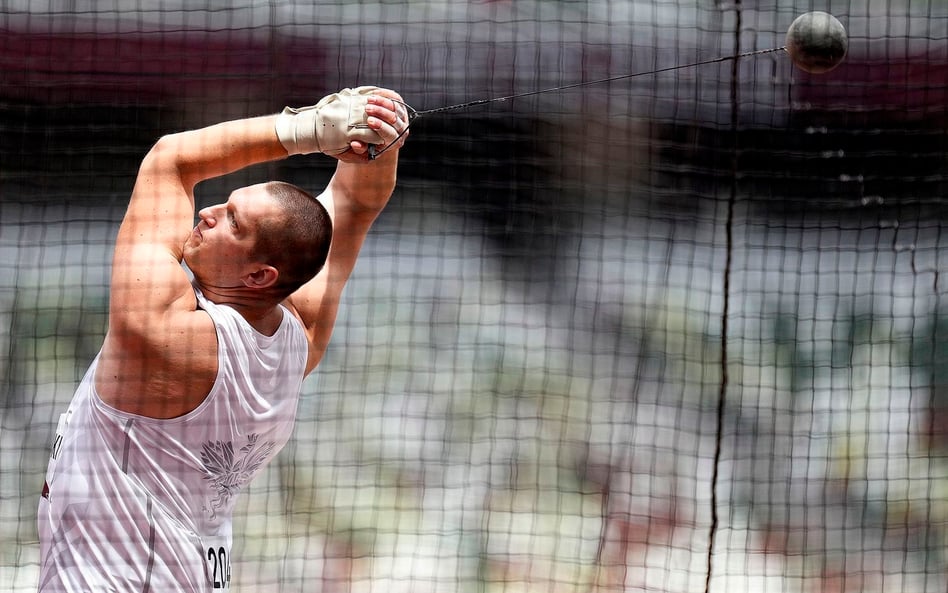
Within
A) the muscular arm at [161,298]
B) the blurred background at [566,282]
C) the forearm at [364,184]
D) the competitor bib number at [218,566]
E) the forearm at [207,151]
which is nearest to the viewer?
the muscular arm at [161,298]

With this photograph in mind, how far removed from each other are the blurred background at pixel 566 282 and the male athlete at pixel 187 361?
252 centimetres

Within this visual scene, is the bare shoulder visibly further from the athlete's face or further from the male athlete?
the athlete's face

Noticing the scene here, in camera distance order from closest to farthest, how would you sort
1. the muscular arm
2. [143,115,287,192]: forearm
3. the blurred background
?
the muscular arm → [143,115,287,192]: forearm → the blurred background

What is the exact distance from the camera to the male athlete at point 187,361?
6.18 ft

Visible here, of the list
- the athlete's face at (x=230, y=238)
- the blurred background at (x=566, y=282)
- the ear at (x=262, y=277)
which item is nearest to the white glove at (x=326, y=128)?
the athlete's face at (x=230, y=238)

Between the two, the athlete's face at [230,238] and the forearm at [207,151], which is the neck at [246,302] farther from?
the forearm at [207,151]

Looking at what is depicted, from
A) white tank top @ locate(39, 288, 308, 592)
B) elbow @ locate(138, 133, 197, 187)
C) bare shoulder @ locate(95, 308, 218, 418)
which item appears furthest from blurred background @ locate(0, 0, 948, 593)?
elbow @ locate(138, 133, 197, 187)

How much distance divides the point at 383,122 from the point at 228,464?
2.14 ft

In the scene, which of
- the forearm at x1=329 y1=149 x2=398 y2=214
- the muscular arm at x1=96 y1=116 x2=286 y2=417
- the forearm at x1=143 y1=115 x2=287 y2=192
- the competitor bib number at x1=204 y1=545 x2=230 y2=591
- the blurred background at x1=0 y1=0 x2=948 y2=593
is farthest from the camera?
the blurred background at x1=0 y1=0 x2=948 y2=593

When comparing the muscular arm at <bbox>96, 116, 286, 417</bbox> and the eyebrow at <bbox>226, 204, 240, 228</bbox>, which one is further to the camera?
the eyebrow at <bbox>226, 204, 240, 228</bbox>

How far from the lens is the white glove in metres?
2.04

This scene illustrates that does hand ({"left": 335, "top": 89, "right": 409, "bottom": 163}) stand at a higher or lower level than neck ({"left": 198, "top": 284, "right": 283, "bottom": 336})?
higher

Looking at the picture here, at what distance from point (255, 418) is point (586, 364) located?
170 inches

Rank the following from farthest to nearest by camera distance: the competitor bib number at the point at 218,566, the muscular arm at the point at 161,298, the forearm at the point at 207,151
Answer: the competitor bib number at the point at 218,566, the forearm at the point at 207,151, the muscular arm at the point at 161,298
